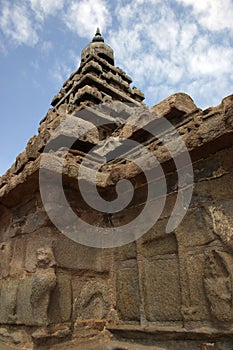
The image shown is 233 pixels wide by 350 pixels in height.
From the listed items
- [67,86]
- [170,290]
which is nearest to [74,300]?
[170,290]

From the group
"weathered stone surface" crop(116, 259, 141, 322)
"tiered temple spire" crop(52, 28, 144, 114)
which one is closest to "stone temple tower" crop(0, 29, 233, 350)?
"weathered stone surface" crop(116, 259, 141, 322)

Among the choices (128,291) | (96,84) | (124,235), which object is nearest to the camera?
(128,291)

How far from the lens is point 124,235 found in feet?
8.28

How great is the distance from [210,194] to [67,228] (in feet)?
3.80

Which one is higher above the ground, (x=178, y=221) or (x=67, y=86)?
(x=67, y=86)

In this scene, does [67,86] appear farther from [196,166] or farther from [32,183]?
[196,166]

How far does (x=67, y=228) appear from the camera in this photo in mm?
2418

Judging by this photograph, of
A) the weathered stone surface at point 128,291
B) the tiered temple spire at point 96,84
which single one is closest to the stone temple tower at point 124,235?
the weathered stone surface at point 128,291

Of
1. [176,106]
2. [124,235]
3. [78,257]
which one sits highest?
[176,106]

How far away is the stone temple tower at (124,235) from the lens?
1.91 meters

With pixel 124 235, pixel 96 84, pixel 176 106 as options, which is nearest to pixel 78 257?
pixel 124 235

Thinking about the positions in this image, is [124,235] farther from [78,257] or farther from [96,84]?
[96,84]

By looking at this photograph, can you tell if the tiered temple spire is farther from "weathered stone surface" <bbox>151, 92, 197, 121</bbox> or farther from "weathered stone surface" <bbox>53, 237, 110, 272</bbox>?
"weathered stone surface" <bbox>53, 237, 110, 272</bbox>

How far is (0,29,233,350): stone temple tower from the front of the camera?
1905 mm
